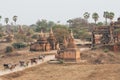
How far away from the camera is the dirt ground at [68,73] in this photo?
4184 cm

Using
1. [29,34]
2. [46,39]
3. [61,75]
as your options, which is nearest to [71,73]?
[61,75]

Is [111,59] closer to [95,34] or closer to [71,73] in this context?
[71,73]

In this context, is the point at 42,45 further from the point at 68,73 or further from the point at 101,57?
the point at 68,73

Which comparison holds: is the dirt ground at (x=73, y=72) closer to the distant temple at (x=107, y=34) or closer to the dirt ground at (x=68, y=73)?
the dirt ground at (x=68, y=73)

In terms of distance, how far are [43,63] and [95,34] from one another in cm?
2729

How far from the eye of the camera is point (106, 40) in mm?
71125

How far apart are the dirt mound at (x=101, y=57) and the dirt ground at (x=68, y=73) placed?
581cm

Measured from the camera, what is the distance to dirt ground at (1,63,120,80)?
4184 centimetres

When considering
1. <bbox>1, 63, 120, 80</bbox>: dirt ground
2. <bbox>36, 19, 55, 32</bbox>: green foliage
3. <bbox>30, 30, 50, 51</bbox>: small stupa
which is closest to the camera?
<bbox>1, 63, 120, 80</bbox>: dirt ground

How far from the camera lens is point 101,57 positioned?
5609 cm

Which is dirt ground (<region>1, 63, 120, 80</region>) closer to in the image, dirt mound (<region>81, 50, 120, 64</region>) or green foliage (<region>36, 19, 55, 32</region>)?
dirt mound (<region>81, 50, 120, 64</region>)

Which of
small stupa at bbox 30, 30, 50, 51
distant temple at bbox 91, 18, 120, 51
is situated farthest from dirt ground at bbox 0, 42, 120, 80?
distant temple at bbox 91, 18, 120, 51

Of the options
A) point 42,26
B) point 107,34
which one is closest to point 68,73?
point 107,34

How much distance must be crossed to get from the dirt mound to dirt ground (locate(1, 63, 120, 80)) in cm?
581
